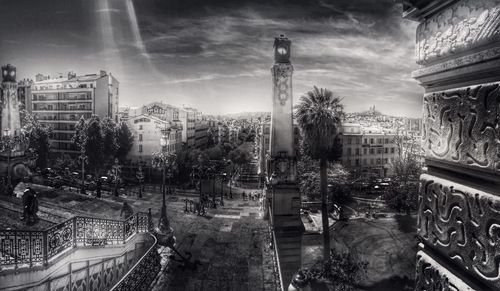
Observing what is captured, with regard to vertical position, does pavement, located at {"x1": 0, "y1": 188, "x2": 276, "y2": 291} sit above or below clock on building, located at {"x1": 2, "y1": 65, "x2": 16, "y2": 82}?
below

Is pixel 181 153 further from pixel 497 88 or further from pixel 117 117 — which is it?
pixel 497 88

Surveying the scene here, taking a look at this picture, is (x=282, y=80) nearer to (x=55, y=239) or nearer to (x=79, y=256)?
(x=79, y=256)

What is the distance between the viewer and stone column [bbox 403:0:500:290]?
1.24 metres

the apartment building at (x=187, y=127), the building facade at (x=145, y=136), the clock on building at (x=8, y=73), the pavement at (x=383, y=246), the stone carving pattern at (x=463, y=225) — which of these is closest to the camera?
the stone carving pattern at (x=463, y=225)

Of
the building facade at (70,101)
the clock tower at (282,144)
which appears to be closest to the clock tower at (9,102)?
the clock tower at (282,144)

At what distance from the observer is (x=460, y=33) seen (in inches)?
55.5

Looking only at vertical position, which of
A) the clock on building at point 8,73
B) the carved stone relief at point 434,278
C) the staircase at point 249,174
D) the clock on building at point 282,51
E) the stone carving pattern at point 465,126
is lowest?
the staircase at point 249,174

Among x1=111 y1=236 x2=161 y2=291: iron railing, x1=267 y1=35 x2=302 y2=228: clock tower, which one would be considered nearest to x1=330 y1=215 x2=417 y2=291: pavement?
x1=267 y1=35 x2=302 y2=228: clock tower

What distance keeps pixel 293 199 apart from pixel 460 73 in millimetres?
20166

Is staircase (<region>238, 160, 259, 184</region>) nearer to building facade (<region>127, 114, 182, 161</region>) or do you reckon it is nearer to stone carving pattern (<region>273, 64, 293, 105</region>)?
building facade (<region>127, 114, 182, 161</region>)

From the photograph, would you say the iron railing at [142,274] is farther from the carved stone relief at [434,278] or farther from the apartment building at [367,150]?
the apartment building at [367,150]

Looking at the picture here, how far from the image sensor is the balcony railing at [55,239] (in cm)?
794

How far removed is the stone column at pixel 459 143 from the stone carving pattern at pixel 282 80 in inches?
765

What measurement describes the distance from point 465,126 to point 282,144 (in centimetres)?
2007
